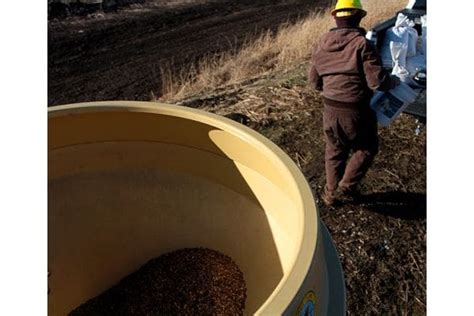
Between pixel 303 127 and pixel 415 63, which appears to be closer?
pixel 415 63

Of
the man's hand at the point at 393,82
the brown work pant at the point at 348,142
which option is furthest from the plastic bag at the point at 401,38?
the brown work pant at the point at 348,142

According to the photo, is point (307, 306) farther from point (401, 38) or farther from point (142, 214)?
point (401, 38)

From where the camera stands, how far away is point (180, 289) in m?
2.64

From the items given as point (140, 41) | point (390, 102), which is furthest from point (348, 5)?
point (140, 41)

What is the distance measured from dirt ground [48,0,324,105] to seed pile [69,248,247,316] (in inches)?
180

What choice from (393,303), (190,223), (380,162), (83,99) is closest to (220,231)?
(190,223)

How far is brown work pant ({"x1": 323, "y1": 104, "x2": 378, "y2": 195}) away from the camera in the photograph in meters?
3.37

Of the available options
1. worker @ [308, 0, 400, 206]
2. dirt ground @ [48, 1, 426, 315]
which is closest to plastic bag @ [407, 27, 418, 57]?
dirt ground @ [48, 1, 426, 315]

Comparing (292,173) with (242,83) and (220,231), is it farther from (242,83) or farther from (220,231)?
(242,83)

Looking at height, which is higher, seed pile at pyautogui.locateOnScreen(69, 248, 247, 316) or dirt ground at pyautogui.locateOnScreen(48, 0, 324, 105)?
seed pile at pyautogui.locateOnScreen(69, 248, 247, 316)

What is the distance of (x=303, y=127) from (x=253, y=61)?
289cm

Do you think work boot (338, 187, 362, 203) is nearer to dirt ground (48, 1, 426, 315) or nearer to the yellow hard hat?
dirt ground (48, 1, 426, 315)

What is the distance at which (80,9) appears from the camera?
1073cm

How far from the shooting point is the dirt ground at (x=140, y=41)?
768cm
